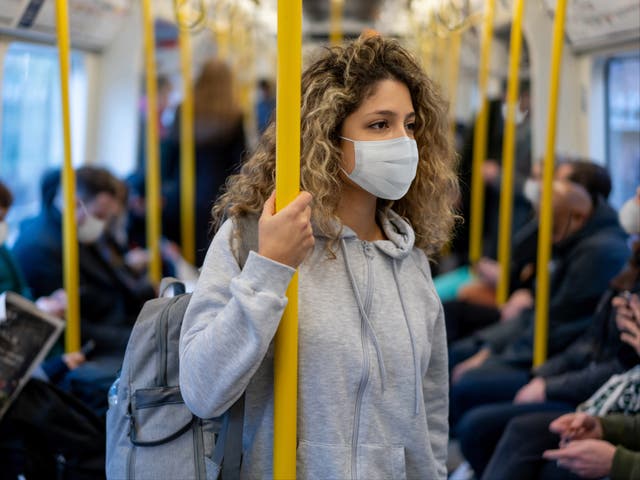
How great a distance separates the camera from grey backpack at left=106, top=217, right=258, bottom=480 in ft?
5.69

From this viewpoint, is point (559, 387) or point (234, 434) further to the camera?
point (559, 387)

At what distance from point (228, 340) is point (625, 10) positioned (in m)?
2.17

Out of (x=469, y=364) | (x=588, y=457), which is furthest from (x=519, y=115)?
(x=588, y=457)

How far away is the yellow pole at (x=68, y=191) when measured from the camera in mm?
2799

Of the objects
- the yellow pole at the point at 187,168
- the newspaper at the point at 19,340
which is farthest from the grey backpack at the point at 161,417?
the yellow pole at the point at 187,168

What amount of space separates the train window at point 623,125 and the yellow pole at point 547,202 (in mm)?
303

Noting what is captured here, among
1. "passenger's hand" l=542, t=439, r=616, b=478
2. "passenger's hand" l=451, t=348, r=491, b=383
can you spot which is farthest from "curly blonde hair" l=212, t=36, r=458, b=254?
"passenger's hand" l=451, t=348, r=491, b=383

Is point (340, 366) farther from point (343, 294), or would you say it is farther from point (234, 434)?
point (234, 434)

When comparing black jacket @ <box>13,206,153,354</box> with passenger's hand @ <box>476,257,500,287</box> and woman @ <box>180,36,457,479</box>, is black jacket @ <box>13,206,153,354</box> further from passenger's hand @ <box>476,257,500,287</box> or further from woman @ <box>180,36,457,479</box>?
passenger's hand @ <box>476,257,500,287</box>

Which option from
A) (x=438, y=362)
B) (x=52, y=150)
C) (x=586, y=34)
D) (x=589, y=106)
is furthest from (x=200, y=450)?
(x=52, y=150)

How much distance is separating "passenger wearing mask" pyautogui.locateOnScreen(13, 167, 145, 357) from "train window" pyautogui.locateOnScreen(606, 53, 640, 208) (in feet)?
7.06

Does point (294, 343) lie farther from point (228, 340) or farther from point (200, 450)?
point (200, 450)

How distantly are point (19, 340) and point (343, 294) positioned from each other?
137 cm

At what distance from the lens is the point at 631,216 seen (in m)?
2.83
